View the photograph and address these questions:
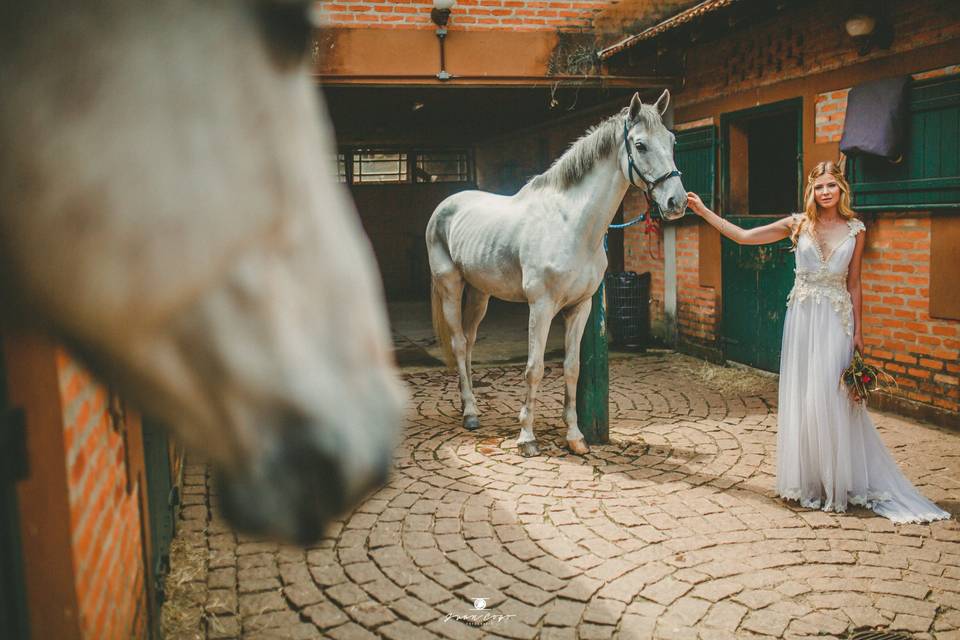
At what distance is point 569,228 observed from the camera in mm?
5188

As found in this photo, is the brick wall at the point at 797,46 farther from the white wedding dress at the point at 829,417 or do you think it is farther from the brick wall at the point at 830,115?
the white wedding dress at the point at 829,417

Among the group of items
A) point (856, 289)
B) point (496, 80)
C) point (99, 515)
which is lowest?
point (99, 515)

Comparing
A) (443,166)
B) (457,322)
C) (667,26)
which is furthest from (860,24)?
(443,166)

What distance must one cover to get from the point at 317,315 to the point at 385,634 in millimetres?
2548

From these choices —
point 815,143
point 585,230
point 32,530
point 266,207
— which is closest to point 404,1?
point 585,230

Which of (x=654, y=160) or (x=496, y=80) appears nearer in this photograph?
(x=654, y=160)

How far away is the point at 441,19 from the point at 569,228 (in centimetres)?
370

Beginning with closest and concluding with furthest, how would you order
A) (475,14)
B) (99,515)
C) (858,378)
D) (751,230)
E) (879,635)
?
1. (99,515)
2. (879,635)
3. (858,378)
4. (751,230)
5. (475,14)

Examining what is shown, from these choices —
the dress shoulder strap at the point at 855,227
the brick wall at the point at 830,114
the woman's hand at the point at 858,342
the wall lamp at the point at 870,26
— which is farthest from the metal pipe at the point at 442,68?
the woman's hand at the point at 858,342

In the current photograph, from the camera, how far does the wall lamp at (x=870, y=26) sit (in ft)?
19.6

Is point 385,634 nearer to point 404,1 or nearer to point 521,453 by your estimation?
point 521,453

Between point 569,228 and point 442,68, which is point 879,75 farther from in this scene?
point 442,68

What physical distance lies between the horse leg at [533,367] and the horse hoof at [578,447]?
0.86ft

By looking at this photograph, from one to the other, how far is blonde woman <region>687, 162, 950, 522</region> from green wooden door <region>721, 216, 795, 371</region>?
10.8 ft
